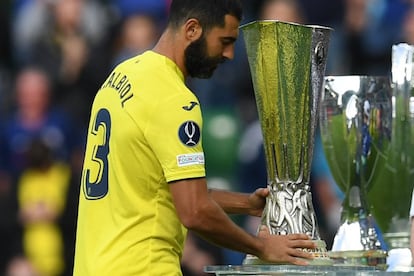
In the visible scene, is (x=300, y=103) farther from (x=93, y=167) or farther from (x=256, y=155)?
(x=256, y=155)

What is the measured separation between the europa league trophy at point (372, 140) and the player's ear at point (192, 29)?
0.60m

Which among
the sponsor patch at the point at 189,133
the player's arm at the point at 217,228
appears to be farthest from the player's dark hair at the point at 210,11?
the player's arm at the point at 217,228

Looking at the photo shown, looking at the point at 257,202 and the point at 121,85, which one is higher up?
the point at 121,85

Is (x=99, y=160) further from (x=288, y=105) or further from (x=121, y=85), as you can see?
(x=288, y=105)

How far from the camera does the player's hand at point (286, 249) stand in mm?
3732

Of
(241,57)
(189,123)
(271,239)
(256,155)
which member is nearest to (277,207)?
(271,239)

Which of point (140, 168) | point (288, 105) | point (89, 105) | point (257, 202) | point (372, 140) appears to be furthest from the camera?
point (89, 105)

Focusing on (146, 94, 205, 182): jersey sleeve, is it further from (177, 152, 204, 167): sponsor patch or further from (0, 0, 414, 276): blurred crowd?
(0, 0, 414, 276): blurred crowd

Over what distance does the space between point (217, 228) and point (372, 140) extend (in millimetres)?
767

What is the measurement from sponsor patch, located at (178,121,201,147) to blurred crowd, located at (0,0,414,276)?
339cm

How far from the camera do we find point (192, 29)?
3.84 meters

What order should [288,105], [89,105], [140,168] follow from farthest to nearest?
1. [89,105]
2. [288,105]
3. [140,168]

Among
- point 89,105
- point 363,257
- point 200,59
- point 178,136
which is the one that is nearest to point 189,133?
point 178,136

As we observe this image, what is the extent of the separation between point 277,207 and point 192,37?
576 mm
